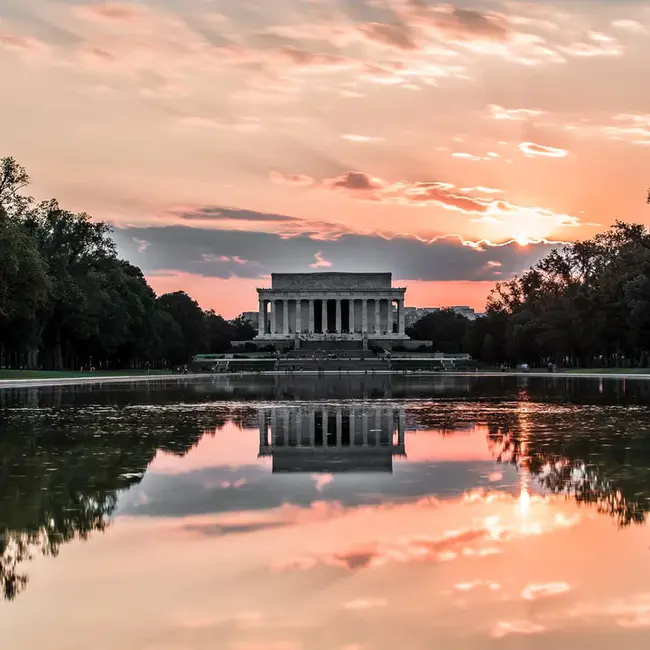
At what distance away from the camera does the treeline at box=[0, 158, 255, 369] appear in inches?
2199

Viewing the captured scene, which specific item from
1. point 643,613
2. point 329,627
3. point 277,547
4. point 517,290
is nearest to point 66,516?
point 277,547

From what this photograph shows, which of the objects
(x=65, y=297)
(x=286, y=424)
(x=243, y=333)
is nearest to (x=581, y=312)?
(x=65, y=297)

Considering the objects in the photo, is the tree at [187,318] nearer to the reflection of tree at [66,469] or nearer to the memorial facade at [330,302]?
the memorial facade at [330,302]

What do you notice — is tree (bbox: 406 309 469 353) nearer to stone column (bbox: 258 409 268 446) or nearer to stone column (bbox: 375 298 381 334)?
stone column (bbox: 375 298 381 334)

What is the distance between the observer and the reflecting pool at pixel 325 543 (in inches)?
275

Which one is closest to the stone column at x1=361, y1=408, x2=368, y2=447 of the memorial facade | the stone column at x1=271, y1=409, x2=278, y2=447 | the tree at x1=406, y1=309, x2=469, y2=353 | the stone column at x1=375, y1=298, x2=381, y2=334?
A: the stone column at x1=271, y1=409, x2=278, y2=447

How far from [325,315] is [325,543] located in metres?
134

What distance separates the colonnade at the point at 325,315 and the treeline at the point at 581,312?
84.5 ft

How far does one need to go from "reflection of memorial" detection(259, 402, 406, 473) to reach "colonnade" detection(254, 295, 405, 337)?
110538mm

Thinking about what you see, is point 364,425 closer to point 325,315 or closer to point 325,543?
point 325,543

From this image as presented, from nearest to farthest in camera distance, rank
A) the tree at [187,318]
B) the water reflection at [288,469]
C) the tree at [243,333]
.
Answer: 1. the water reflection at [288,469]
2. the tree at [187,318]
3. the tree at [243,333]

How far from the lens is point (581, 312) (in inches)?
3093

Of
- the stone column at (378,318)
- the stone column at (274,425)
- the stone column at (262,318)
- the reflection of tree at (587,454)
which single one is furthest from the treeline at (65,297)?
the stone column at (378,318)

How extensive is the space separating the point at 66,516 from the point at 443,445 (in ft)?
30.5
